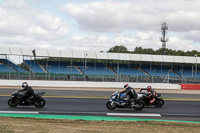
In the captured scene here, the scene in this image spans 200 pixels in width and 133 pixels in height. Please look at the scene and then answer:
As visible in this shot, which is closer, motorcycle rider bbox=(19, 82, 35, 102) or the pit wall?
motorcycle rider bbox=(19, 82, 35, 102)

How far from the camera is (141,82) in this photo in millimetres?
43375

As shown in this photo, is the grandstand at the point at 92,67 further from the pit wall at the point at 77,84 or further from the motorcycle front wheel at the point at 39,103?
the motorcycle front wheel at the point at 39,103

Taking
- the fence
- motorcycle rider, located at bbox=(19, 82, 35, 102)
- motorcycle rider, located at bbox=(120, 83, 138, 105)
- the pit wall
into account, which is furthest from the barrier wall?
motorcycle rider, located at bbox=(19, 82, 35, 102)

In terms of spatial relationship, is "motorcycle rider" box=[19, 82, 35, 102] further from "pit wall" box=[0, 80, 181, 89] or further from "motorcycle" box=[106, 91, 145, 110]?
"pit wall" box=[0, 80, 181, 89]

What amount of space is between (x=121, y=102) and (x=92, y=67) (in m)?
40.0

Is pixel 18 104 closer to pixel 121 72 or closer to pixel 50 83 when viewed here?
pixel 50 83

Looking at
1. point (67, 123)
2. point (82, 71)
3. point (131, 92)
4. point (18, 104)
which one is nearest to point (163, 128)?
point (67, 123)

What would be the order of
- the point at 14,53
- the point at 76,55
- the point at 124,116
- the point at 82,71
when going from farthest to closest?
the point at 82,71 < the point at 76,55 < the point at 14,53 < the point at 124,116

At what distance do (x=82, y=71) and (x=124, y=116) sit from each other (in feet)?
132

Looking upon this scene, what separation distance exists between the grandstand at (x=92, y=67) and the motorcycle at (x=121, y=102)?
25.1 meters

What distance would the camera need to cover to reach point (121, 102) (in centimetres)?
1667

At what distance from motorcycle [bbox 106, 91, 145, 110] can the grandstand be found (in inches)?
987

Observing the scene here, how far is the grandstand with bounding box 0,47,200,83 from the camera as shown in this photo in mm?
42438

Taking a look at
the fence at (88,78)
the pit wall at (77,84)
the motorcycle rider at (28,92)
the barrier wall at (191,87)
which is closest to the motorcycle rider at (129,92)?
the motorcycle rider at (28,92)
